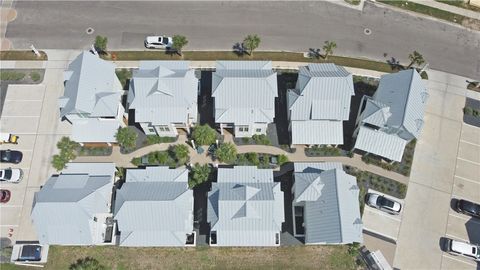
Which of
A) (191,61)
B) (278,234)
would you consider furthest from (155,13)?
(278,234)

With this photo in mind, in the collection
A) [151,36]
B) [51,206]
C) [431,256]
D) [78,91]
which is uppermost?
[151,36]

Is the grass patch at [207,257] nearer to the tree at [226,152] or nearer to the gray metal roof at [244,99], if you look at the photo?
the tree at [226,152]

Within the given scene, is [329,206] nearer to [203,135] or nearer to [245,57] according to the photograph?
[203,135]

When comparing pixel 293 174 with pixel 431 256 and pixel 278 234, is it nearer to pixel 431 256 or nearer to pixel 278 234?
pixel 278 234

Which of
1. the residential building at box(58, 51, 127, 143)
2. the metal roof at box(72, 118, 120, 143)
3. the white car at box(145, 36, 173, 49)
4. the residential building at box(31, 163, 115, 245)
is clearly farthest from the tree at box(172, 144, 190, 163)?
the white car at box(145, 36, 173, 49)

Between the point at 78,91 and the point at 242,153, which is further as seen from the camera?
the point at 242,153

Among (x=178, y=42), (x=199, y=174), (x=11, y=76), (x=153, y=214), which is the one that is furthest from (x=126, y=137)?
(x=11, y=76)

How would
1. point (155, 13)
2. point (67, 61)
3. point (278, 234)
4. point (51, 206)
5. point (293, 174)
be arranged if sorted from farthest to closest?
point (155, 13)
point (67, 61)
point (293, 174)
point (278, 234)
point (51, 206)
